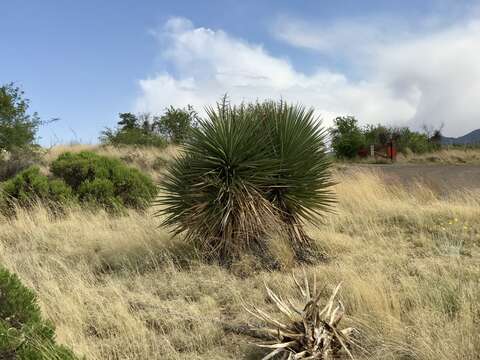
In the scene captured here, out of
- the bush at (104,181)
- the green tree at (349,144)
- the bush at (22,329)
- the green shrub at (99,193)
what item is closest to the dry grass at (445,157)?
the green tree at (349,144)

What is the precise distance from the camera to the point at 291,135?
645cm

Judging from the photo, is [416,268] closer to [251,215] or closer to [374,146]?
[251,215]

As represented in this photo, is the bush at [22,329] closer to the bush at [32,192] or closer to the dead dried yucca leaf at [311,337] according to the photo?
the dead dried yucca leaf at [311,337]

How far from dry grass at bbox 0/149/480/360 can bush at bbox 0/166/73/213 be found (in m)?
1.29

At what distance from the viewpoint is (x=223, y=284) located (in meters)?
5.53

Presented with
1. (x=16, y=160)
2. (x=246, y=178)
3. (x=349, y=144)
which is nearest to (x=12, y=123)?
(x=16, y=160)

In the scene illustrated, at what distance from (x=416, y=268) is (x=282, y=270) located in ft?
5.07

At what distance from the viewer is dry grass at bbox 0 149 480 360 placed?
12.8 ft

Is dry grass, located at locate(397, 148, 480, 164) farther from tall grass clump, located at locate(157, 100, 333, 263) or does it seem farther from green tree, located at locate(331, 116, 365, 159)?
tall grass clump, located at locate(157, 100, 333, 263)

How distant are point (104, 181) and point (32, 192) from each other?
5.00ft

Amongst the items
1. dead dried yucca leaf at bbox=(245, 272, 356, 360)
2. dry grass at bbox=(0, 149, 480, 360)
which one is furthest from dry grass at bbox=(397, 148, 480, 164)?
dead dried yucca leaf at bbox=(245, 272, 356, 360)

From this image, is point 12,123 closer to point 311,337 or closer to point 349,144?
point 311,337

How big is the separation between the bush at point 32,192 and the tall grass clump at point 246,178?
507 cm

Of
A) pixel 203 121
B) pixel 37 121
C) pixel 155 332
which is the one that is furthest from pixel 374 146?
pixel 155 332
